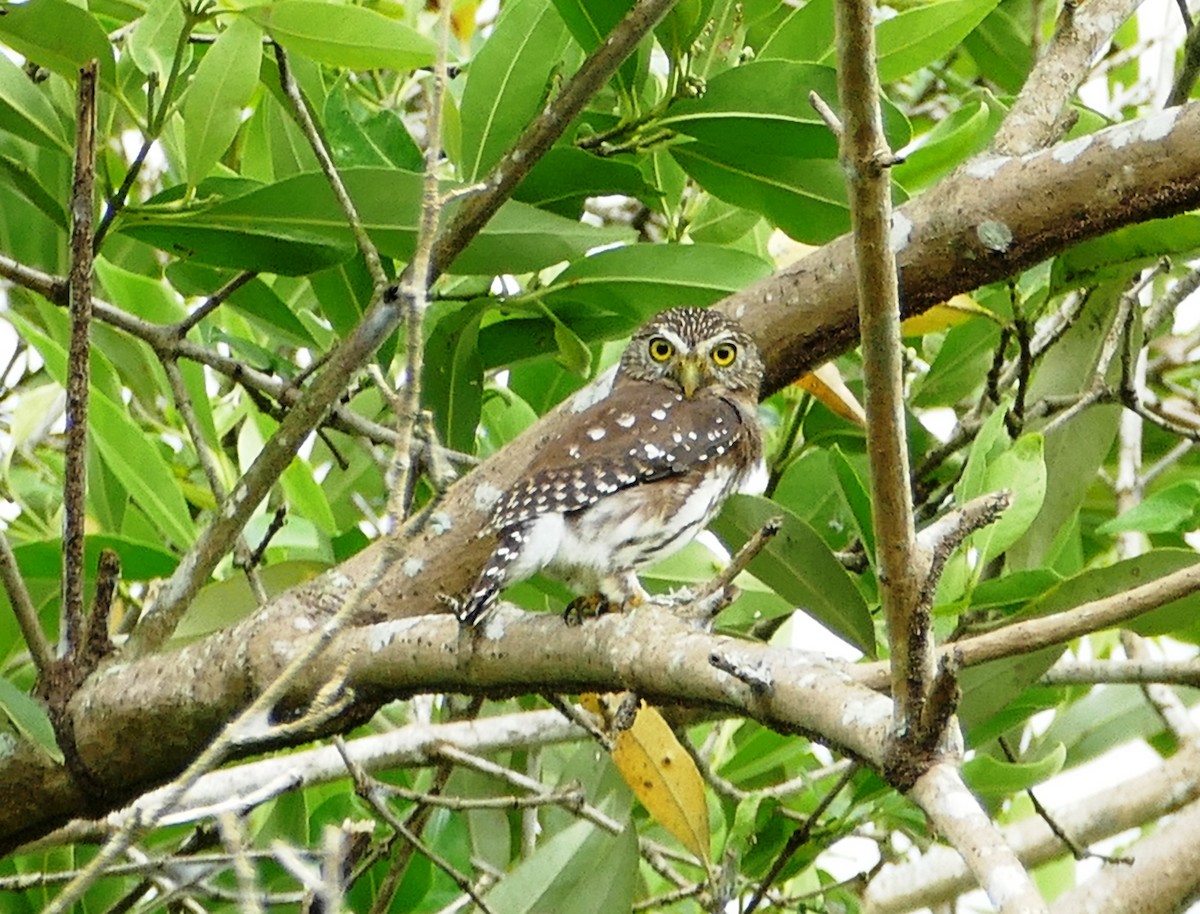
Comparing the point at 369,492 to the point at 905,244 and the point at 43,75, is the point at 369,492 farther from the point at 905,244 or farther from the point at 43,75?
the point at 905,244

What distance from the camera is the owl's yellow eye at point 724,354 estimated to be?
363 cm

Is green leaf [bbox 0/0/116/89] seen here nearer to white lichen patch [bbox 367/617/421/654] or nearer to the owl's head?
white lichen patch [bbox 367/617/421/654]

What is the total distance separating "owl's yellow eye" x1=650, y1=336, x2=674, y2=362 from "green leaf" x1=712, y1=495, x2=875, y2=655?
128 centimetres

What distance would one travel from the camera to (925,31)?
9.71 feet

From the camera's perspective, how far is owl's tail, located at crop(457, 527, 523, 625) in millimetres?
2578

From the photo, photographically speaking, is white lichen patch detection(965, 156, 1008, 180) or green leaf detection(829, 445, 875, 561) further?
green leaf detection(829, 445, 875, 561)

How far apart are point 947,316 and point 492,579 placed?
4.16ft

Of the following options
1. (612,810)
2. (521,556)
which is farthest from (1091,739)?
(521,556)

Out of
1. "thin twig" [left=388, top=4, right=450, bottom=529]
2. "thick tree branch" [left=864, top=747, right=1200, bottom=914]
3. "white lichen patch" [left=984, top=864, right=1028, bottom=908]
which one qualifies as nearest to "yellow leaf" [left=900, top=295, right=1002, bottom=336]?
"thick tree branch" [left=864, top=747, right=1200, bottom=914]

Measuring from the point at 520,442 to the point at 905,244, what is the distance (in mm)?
840

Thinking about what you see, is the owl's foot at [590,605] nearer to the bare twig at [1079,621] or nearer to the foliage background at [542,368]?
the foliage background at [542,368]

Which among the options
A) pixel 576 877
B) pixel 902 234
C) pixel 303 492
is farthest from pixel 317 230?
pixel 576 877

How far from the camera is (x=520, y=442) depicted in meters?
3.16

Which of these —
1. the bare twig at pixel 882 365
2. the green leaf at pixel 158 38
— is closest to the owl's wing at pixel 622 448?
the green leaf at pixel 158 38
